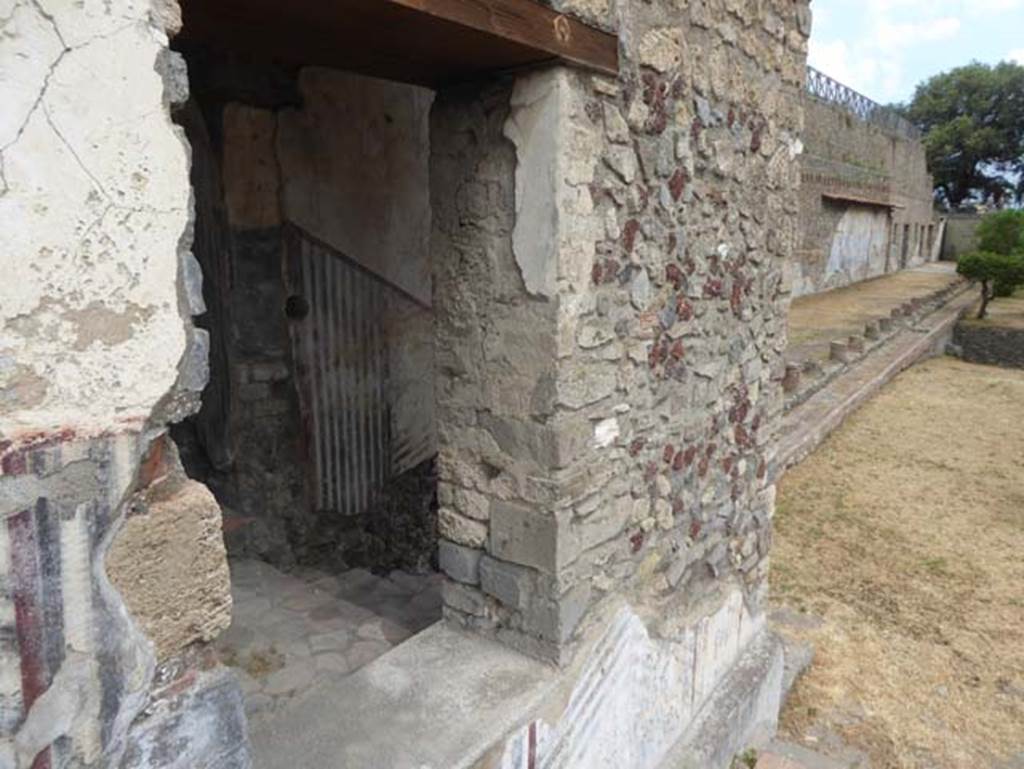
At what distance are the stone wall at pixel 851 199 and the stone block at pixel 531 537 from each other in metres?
13.4

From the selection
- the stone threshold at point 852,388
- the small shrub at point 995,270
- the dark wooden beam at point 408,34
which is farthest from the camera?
the small shrub at point 995,270

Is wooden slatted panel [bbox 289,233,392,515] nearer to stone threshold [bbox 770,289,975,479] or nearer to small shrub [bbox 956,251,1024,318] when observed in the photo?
stone threshold [bbox 770,289,975,479]

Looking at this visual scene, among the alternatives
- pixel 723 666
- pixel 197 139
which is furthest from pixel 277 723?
pixel 197 139

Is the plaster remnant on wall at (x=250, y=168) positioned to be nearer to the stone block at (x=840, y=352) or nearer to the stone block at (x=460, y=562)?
the stone block at (x=460, y=562)

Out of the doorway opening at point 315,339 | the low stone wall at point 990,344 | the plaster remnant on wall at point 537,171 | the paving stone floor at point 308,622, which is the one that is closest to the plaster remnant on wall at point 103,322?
the plaster remnant on wall at point 537,171

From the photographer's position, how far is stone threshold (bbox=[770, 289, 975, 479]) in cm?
775

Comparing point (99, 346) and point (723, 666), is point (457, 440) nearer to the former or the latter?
point (99, 346)

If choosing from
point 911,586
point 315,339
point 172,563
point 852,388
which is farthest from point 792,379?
point 172,563

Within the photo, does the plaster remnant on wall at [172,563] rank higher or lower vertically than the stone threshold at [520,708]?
higher

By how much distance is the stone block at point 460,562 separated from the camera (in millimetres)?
2262

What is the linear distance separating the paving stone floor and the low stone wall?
1447cm

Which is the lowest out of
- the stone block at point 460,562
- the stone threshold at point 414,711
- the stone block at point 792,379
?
the stone block at point 792,379

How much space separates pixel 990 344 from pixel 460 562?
15.8 metres

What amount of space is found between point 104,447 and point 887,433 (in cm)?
919
